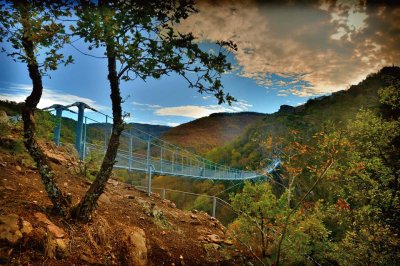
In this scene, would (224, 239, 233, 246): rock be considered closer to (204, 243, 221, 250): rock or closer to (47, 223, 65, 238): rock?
(204, 243, 221, 250): rock

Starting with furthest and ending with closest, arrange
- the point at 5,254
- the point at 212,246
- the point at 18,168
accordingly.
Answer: the point at 212,246
the point at 18,168
the point at 5,254

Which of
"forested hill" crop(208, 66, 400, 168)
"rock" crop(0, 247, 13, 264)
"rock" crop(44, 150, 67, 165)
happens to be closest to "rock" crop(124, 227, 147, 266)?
"rock" crop(0, 247, 13, 264)

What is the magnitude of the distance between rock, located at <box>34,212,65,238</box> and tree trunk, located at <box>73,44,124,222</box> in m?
0.37

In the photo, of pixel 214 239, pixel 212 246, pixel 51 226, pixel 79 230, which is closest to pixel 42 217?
pixel 51 226

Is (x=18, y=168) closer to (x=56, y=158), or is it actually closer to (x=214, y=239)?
(x=56, y=158)

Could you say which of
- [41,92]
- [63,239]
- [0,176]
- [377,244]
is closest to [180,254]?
[63,239]

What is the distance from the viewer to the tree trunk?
3461 millimetres

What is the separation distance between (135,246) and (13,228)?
163cm

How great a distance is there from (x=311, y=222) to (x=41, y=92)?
6188 millimetres

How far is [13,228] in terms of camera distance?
8.59 ft

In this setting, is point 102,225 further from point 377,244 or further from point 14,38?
point 377,244

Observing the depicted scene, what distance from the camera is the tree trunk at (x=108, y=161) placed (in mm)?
3461

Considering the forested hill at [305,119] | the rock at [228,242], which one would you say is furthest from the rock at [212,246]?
the forested hill at [305,119]

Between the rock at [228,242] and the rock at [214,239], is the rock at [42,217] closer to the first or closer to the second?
the rock at [214,239]
